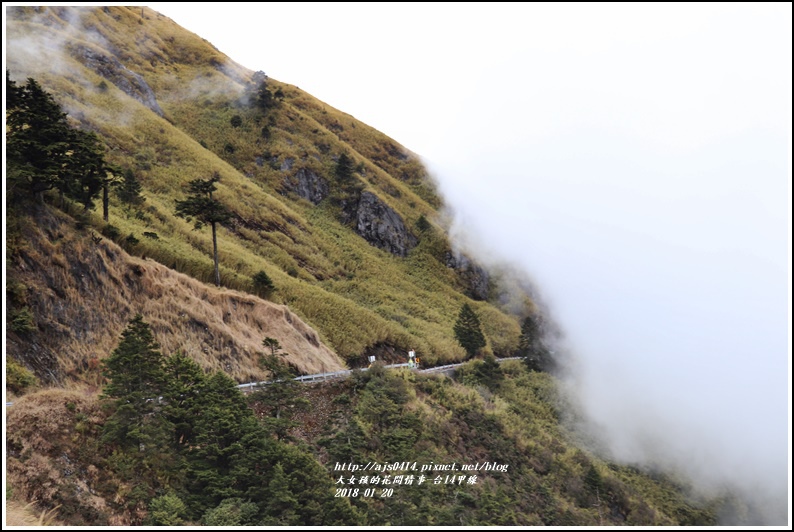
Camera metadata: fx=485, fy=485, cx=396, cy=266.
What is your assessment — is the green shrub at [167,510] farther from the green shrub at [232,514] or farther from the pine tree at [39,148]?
the pine tree at [39,148]

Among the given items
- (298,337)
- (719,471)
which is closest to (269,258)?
(298,337)

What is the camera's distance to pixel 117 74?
68812 millimetres

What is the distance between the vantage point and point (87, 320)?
20.2 m

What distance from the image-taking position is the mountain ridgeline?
15242 millimetres

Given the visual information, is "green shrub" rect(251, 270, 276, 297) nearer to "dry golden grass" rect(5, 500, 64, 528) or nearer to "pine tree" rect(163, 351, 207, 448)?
"pine tree" rect(163, 351, 207, 448)

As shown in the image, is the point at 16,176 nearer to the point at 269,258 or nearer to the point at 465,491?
the point at 465,491

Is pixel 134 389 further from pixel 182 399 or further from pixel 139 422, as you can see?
pixel 182 399

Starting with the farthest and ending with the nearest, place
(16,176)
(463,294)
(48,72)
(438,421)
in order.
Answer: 1. (463,294)
2. (48,72)
3. (438,421)
4. (16,176)

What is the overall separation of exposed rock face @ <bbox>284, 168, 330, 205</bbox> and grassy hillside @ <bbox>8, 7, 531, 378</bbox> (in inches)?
27.4

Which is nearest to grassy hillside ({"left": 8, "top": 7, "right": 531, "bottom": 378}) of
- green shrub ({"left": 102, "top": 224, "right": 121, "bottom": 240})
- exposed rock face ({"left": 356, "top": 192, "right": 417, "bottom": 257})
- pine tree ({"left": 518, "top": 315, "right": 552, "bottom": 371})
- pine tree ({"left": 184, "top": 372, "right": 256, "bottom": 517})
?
green shrub ({"left": 102, "top": 224, "right": 121, "bottom": 240})

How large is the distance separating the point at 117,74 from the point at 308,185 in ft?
100

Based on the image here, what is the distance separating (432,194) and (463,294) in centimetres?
2743

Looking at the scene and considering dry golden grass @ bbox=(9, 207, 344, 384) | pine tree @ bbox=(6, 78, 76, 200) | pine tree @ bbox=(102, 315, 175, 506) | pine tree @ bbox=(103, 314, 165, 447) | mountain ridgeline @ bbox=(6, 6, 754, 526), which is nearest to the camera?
pine tree @ bbox=(102, 315, 175, 506)

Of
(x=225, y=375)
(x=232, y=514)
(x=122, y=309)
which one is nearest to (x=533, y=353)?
(x=225, y=375)
